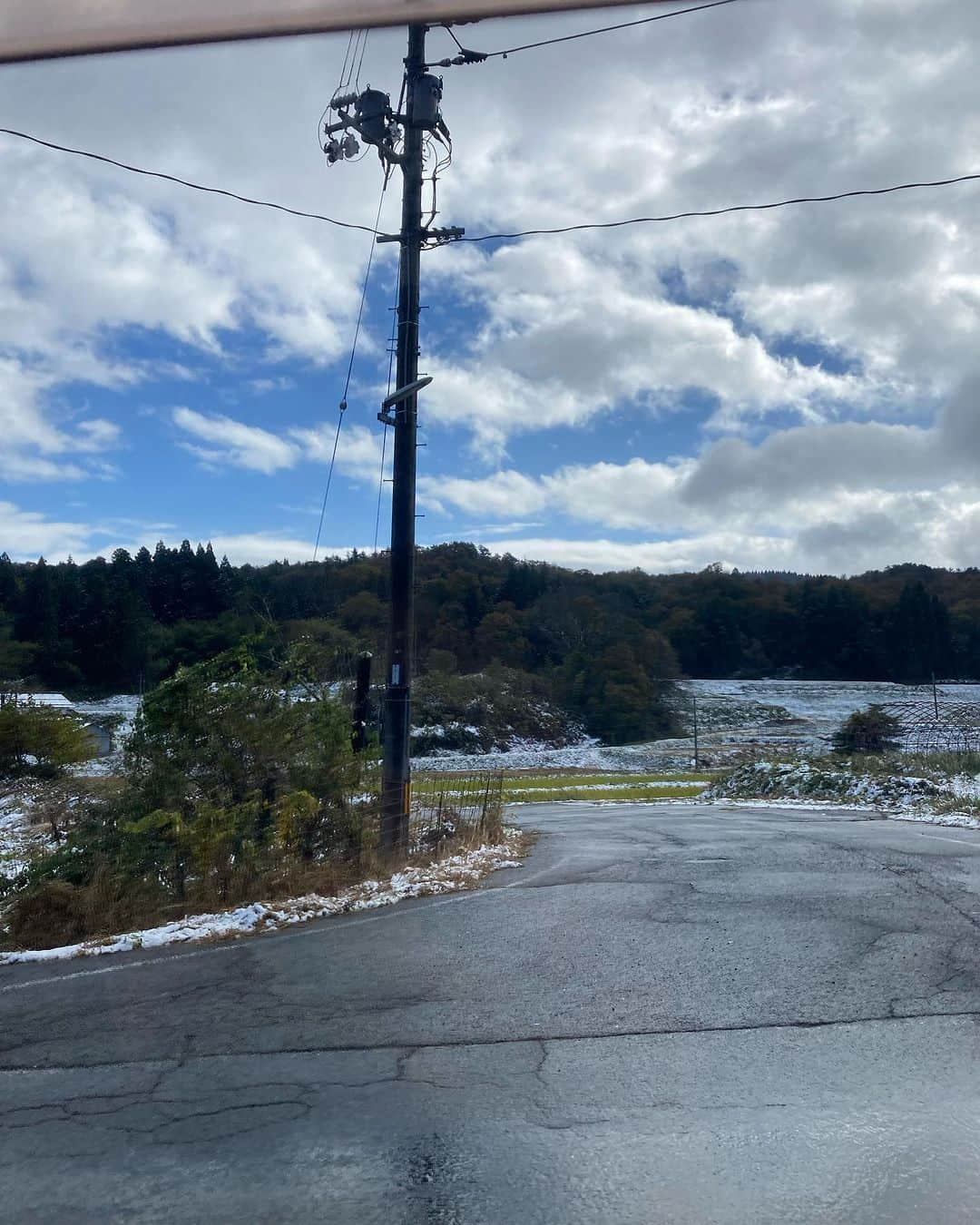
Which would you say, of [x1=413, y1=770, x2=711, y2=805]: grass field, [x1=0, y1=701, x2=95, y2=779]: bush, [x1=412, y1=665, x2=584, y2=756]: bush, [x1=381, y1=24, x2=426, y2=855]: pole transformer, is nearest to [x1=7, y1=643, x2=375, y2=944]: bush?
[x1=381, y1=24, x2=426, y2=855]: pole transformer

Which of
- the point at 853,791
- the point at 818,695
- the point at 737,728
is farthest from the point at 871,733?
the point at 818,695

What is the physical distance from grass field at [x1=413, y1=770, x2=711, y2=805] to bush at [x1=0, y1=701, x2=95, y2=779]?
7.54 meters

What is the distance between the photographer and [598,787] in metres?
34.8

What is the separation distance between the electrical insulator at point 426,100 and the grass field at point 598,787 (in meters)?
9.55

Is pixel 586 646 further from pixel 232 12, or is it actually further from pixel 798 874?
pixel 232 12

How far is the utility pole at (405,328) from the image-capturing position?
494 inches

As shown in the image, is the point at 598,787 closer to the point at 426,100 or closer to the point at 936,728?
the point at 936,728

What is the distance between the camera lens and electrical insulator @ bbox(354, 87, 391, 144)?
13.1 metres

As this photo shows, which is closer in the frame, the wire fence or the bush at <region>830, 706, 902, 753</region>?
the wire fence

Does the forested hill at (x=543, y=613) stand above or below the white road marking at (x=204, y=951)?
above

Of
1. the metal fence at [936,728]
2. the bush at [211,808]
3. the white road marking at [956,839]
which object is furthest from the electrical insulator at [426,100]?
the metal fence at [936,728]

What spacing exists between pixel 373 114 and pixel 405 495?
4.98 meters

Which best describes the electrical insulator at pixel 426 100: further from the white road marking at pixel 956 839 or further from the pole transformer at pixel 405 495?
the white road marking at pixel 956 839

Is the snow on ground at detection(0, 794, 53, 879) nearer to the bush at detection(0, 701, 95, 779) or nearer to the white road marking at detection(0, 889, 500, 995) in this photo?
the white road marking at detection(0, 889, 500, 995)
